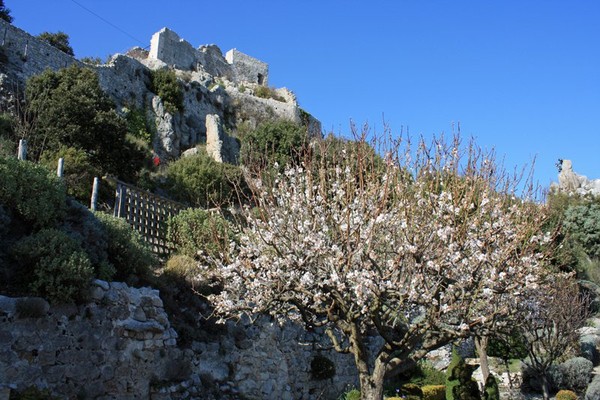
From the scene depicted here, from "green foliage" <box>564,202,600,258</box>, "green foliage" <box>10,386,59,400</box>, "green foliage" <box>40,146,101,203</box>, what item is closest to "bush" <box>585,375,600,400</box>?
"green foliage" <box>564,202,600,258</box>

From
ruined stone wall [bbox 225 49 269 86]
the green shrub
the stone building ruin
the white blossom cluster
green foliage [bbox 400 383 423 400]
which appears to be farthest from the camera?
ruined stone wall [bbox 225 49 269 86]

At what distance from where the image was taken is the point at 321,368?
1362 centimetres

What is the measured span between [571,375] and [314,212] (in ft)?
41.2

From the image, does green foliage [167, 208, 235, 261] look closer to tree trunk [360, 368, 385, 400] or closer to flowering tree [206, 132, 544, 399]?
flowering tree [206, 132, 544, 399]

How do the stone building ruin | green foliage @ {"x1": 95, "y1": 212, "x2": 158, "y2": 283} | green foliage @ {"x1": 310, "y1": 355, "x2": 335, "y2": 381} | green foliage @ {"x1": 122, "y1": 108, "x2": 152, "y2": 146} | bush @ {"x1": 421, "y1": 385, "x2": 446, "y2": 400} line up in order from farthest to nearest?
the stone building ruin → green foliage @ {"x1": 122, "y1": 108, "x2": 152, "y2": 146} → bush @ {"x1": 421, "y1": 385, "x2": 446, "y2": 400} → green foliage @ {"x1": 310, "y1": 355, "x2": 335, "y2": 381} → green foliage @ {"x1": 95, "y1": 212, "x2": 158, "y2": 283}

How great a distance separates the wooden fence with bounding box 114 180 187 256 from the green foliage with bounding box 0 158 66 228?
247 centimetres

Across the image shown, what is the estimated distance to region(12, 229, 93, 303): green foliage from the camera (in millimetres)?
8336

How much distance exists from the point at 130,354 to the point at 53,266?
201cm

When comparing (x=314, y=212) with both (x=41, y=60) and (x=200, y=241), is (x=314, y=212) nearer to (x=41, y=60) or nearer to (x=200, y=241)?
(x=200, y=241)

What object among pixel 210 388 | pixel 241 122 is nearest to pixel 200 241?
pixel 210 388

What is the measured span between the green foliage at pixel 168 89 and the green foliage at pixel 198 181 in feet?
37.5

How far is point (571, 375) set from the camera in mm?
17328

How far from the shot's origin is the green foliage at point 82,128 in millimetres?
17672

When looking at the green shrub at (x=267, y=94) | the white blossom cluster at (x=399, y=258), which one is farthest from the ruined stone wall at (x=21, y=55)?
the green shrub at (x=267, y=94)
